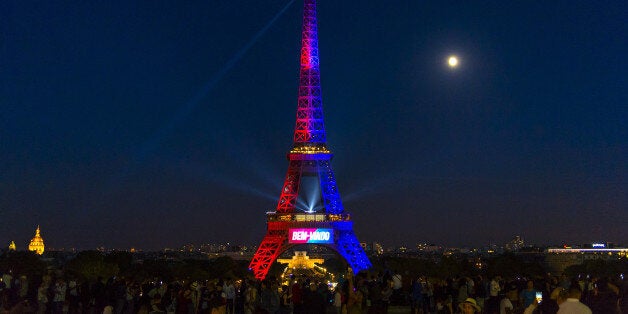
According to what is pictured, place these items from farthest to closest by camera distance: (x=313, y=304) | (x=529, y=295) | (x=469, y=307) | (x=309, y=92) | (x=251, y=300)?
(x=309, y=92) → (x=251, y=300) → (x=529, y=295) → (x=313, y=304) → (x=469, y=307)

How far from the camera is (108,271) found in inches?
4094

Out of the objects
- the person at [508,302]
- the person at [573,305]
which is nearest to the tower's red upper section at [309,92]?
the person at [508,302]

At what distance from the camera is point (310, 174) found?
312ft

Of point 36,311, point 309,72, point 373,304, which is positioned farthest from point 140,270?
point 373,304

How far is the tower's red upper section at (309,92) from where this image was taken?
304ft

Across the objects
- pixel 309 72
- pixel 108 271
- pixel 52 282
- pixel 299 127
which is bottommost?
pixel 52 282

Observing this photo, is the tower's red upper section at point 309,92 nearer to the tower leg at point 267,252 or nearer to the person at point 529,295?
the tower leg at point 267,252

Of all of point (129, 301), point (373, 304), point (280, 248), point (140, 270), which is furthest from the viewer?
point (140, 270)

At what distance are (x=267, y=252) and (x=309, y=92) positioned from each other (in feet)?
→ 62.5

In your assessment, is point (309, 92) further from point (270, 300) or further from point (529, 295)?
point (529, 295)

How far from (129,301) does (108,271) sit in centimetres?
8283

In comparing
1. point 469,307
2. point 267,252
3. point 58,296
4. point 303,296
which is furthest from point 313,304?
point 267,252

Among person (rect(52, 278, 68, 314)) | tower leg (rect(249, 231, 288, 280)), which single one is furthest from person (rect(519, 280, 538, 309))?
tower leg (rect(249, 231, 288, 280))

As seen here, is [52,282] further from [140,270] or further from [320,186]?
[140,270]
